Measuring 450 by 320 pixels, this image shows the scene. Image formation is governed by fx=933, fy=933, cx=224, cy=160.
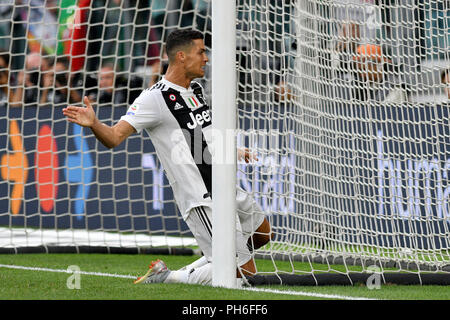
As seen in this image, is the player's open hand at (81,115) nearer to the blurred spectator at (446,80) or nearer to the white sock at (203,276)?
the white sock at (203,276)

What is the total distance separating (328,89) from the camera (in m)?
6.30

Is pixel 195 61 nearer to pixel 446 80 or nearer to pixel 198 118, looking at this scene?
pixel 198 118

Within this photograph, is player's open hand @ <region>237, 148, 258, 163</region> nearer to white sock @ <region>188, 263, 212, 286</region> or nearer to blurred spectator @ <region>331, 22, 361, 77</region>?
white sock @ <region>188, 263, 212, 286</region>

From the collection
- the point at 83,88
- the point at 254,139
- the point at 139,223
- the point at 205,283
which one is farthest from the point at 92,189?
the point at 205,283

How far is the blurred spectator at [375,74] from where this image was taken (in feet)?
22.1

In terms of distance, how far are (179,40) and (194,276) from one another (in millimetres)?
1359

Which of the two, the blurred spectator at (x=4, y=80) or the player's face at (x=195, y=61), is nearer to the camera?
the player's face at (x=195, y=61)

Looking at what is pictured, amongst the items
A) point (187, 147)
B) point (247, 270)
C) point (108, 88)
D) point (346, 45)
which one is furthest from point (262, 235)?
point (108, 88)

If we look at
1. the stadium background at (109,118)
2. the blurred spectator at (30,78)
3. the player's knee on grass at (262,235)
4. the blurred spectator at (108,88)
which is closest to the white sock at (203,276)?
the player's knee on grass at (262,235)

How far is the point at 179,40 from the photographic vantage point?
5371mm

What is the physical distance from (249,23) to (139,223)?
451 cm

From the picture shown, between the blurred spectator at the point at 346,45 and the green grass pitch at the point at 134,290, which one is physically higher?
the blurred spectator at the point at 346,45

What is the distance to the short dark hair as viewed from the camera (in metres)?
5.36

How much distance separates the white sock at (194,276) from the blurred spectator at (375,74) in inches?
87.7
